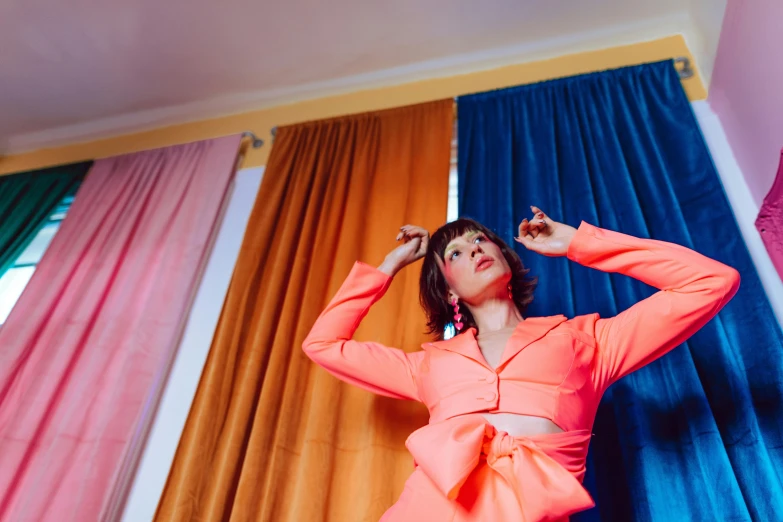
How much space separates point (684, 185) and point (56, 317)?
2.20 metres

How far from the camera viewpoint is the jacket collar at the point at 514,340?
A: 1.07 m

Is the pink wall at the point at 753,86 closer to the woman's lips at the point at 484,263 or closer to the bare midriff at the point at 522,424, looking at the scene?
Answer: the woman's lips at the point at 484,263

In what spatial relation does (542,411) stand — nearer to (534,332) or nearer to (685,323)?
(534,332)

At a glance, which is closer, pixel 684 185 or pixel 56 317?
pixel 684 185

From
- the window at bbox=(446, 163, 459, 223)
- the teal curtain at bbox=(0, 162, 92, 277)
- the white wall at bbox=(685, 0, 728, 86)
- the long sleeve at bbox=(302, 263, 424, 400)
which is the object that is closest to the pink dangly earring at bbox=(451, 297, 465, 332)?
the long sleeve at bbox=(302, 263, 424, 400)

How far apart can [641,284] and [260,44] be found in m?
1.88

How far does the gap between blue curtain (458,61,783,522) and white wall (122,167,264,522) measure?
3.02 feet

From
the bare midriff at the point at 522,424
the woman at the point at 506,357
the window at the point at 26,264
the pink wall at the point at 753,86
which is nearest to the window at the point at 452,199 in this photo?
the woman at the point at 506,357

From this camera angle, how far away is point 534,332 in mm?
1104

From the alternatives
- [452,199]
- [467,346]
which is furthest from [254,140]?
[467,346]

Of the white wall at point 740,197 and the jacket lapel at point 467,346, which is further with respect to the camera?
the white wall at point 740,197

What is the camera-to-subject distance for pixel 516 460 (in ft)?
2.93

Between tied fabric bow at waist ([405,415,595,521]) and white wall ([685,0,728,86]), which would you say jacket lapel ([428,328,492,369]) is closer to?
tied fabric bow at waist ([405,415,595,521])

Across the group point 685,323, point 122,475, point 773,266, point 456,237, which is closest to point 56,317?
point 122,475
